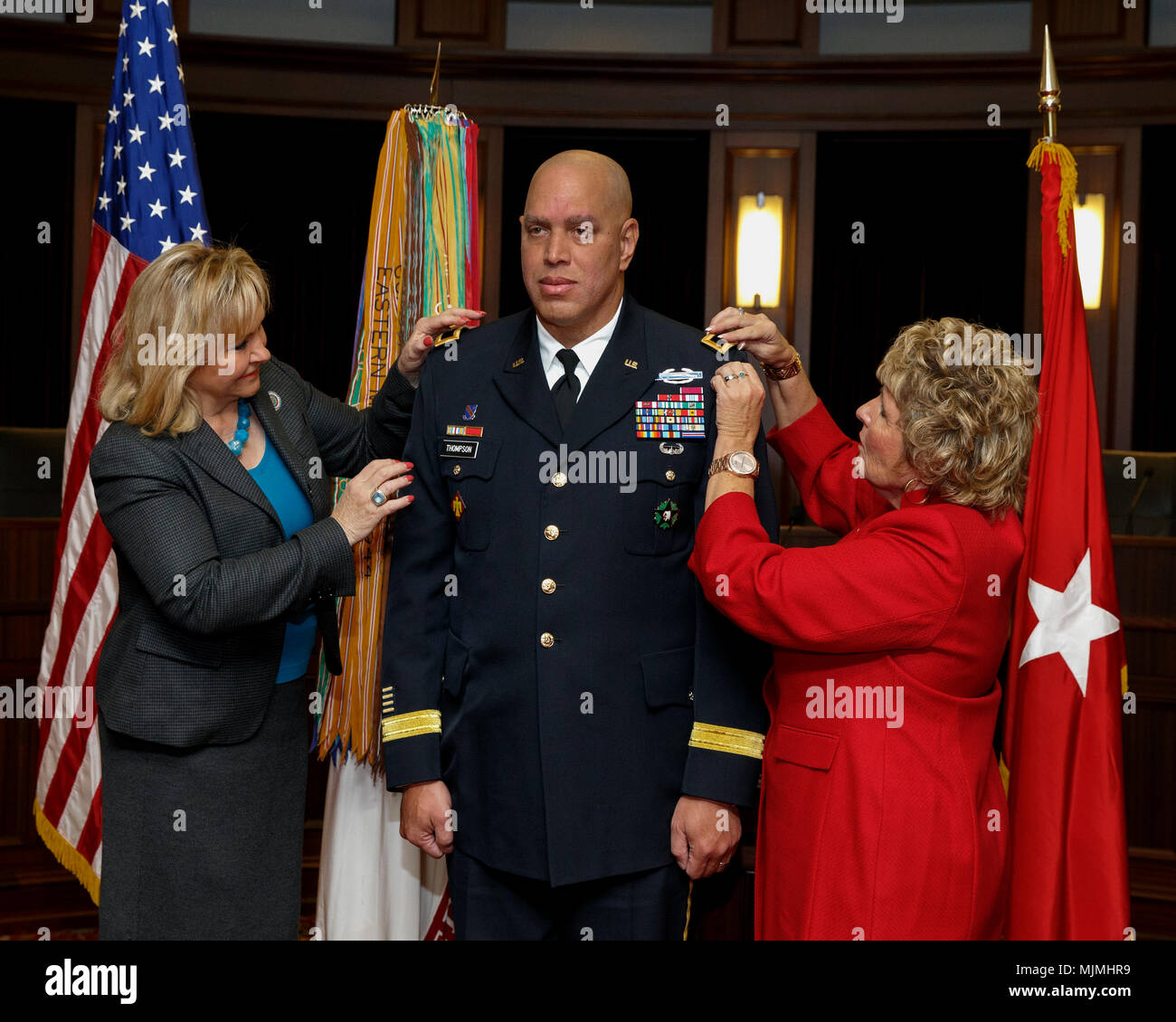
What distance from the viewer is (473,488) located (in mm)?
2135

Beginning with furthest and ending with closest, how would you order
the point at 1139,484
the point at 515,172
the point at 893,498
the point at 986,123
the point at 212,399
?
1. the point at 515,172
2. the point at 986,123
3. the point at 1139,484
4. the point at 212,399
5. the point at 893,498

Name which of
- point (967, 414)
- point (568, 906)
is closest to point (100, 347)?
point (568, 906)

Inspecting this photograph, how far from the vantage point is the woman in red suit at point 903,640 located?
185 cm

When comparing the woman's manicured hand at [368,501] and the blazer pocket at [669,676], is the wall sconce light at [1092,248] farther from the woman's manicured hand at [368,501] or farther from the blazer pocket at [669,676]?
the woman's manicured hand at [368,501]

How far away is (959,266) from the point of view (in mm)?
6566

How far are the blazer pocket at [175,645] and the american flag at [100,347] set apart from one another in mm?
941

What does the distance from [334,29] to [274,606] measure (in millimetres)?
4072

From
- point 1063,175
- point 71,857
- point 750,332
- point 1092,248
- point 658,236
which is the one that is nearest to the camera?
point 750,332

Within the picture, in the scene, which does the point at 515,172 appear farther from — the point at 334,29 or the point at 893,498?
the point at 893,498

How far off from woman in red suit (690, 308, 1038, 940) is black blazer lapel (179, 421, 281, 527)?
0.85 m

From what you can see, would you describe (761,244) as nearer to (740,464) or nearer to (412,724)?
(740,464)

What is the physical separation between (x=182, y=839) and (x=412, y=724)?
0.48 m

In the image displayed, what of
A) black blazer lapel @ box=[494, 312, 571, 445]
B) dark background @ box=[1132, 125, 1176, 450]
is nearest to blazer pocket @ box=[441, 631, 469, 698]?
black blazer lapel @ box=[494, 312, 571, 445]
